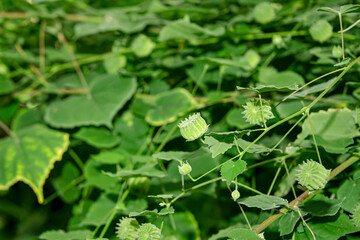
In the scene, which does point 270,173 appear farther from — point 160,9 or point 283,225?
point 160,9

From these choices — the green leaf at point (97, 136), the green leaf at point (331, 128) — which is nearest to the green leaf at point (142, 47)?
the green leaf at point (97, 136)

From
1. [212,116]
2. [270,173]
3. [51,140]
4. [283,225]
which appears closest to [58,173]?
[51,140]

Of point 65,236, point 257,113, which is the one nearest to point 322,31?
point 257,113

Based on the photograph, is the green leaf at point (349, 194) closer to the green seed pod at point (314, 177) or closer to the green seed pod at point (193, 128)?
the green seed pod at point (314, 177)

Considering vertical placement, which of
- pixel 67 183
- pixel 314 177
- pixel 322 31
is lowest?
pixel 67 183

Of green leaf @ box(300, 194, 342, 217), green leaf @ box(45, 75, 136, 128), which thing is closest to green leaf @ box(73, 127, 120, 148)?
green leaf @ box(45, 75, 136, 128)

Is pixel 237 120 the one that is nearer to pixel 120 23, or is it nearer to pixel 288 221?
pixel 288 221
